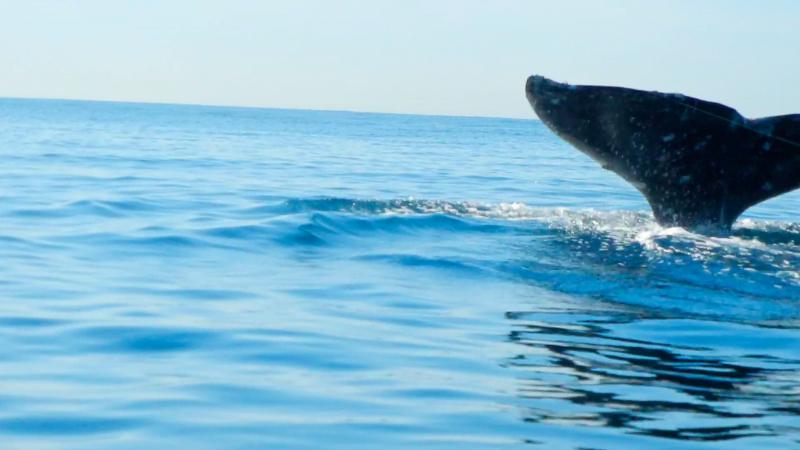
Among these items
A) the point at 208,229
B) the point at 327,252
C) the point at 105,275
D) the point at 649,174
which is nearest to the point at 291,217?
the point at 208,229

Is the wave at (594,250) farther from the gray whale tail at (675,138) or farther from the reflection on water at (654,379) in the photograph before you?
the reflection on water at (654,379)

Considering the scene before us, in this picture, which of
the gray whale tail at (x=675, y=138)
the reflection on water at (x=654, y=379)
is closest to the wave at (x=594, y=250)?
the gray whale tail at (x=675, y=138)

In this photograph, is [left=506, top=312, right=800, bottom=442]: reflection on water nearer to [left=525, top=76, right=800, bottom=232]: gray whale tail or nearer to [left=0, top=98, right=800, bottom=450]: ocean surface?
[left=0, top=98, right=800, bottom=450]: ocean surface

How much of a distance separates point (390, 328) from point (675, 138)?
9.26 ft

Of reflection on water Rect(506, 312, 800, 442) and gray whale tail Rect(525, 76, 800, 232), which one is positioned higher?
gray whale tail Rect(525, 76, 800, 232)

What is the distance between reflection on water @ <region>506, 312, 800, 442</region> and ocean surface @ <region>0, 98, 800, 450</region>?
0.02 metres

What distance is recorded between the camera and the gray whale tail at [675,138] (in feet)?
31.3

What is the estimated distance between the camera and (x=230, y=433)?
5.67m

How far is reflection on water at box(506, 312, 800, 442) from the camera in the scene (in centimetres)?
603

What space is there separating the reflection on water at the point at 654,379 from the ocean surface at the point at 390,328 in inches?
0.8

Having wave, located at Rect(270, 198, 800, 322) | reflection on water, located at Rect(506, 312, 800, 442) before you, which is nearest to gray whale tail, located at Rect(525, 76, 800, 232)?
wave, located at Rect(270, 198, 800, 322)

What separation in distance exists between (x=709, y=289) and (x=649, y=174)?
1064mm

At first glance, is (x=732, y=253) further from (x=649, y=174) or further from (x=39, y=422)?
(x=39, y=422)

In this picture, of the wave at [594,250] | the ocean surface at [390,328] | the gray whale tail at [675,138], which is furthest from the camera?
the gray whale tail at [675,138]
